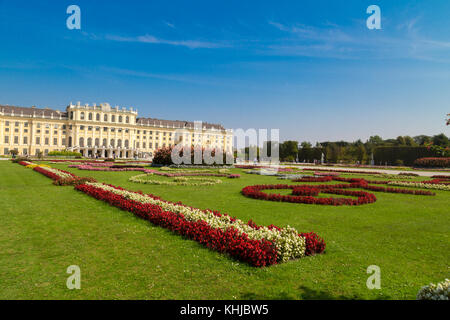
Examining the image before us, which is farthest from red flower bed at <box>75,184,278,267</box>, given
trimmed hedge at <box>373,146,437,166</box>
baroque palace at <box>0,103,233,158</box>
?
baroque palace at <box>0,103,233,158</box>

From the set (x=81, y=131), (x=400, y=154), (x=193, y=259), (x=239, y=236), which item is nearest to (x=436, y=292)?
(x=239, y=236)

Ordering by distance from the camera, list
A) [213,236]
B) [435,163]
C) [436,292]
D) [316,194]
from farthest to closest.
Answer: [435,163] → [316,194] → [213,236] → [436,292]

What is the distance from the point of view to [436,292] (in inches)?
106

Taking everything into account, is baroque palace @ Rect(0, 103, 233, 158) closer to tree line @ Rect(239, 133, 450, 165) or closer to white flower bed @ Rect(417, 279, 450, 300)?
tree line @ Rect(239, 133, 450, 165)

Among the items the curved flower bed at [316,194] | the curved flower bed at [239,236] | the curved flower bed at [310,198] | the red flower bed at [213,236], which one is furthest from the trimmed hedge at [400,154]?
the red flower bed at [213,236]

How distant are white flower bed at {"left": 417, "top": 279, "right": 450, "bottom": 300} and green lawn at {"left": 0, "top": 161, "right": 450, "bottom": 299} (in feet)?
1.62

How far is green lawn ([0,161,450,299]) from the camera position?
131 inches

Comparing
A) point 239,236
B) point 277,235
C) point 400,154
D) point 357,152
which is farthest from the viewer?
point 357,152

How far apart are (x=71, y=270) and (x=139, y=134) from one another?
7891 centimetres

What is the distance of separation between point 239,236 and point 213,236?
1.62 feet

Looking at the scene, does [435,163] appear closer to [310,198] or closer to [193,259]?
[310,198]

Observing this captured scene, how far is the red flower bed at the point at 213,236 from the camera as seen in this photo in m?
4.09

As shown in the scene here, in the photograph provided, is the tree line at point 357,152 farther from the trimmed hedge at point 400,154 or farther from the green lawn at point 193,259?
the green lawn at point 193,259
